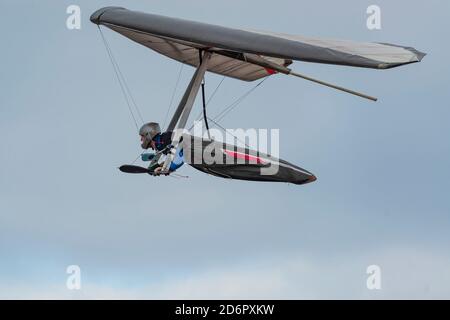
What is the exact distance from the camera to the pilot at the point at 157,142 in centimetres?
3316

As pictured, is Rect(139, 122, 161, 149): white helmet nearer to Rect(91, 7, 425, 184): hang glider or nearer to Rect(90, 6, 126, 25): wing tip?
Rect(91, 7, 425, 184): hang glider

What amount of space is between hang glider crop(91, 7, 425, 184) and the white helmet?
410mm

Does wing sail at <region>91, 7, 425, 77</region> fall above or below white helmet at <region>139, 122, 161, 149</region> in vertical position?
above

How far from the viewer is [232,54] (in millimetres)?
35656

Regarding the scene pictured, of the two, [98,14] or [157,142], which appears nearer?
[157,142]

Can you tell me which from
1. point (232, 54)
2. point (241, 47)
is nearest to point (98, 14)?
point (232, 54)

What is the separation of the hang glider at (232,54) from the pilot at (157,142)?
0.14 m

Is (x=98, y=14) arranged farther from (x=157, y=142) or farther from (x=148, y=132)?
(x=157, y=142)

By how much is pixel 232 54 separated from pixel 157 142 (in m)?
3.70

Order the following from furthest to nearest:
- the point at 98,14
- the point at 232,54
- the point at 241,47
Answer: the point at 232,54 → the point at 98,14 → the point at 241,47

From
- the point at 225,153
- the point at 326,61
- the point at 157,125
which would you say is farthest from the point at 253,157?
the point at 326,61

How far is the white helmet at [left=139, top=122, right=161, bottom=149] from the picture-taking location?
110 ft

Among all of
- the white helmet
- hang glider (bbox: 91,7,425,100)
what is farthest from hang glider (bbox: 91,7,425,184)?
the white helmet

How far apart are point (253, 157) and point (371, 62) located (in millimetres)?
6247
